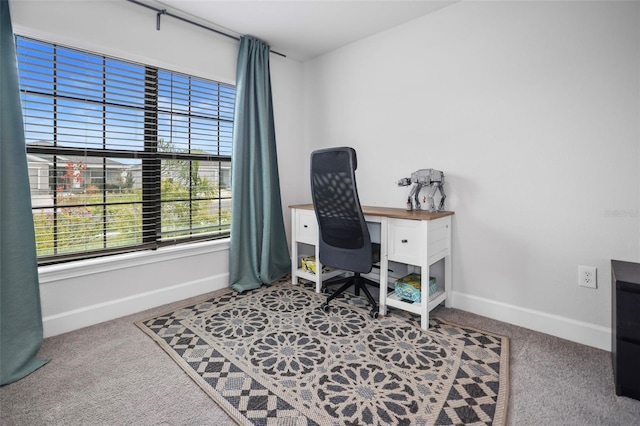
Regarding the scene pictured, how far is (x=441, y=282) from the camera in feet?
8.82

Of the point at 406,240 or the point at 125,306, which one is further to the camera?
the point at 125,306

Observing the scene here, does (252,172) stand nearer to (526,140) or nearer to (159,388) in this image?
(159,388)

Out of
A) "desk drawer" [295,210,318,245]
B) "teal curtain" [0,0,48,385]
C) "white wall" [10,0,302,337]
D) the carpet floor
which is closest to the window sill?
"white wall" [10,0,302,337]

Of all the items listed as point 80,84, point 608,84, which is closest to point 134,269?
point 80,84

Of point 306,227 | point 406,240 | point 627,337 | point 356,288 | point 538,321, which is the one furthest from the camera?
point 306,227

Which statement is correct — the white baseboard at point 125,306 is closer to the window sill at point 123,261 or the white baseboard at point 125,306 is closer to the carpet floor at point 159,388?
the carpet floor at point 159,388

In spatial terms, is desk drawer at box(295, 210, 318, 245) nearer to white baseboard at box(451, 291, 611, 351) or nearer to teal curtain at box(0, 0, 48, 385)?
white baseboard at box(451, 291, 611, 351)

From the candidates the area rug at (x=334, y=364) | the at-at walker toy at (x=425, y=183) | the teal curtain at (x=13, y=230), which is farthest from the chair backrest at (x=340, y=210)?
the teal curtain at (x=13, y=230)

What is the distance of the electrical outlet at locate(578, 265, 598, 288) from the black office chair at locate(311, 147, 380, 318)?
4.21 feet

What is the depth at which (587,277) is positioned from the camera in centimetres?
203

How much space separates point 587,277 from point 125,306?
3.20 meters

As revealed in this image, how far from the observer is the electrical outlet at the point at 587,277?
2010 millimetres

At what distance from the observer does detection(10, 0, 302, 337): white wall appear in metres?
2.11

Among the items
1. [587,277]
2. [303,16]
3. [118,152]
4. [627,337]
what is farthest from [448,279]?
[118,152]
